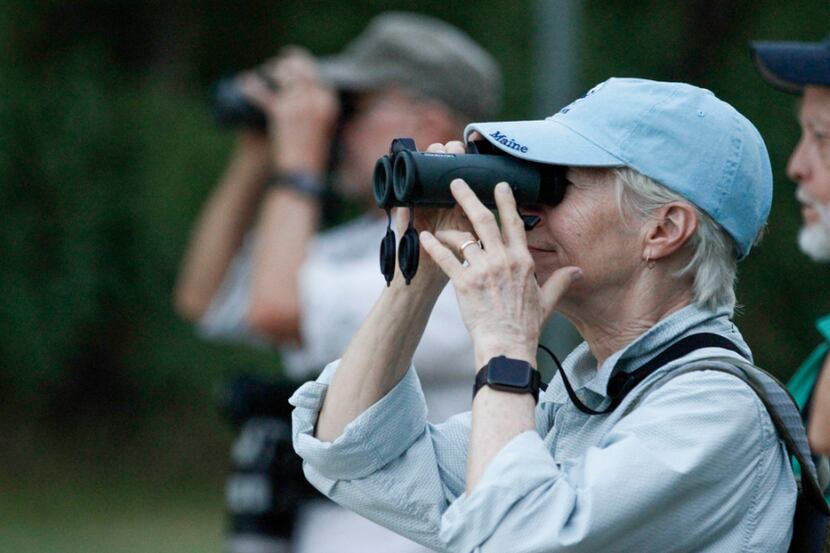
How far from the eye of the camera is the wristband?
4.00m

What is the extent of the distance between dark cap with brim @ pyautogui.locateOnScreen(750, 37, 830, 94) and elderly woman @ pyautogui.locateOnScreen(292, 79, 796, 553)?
103 centimetres

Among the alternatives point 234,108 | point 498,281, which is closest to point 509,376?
point 498,281

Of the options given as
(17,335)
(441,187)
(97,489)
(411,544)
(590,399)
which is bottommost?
(97,489)

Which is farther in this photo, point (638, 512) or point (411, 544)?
point (411, 544)

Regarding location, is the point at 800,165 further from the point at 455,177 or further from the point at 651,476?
the point at 651,476

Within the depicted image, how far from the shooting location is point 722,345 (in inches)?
78.7

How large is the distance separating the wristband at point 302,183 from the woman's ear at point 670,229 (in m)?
2.06

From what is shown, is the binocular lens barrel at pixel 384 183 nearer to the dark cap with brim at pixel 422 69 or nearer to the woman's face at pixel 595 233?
the woman's face at pixel 595 233

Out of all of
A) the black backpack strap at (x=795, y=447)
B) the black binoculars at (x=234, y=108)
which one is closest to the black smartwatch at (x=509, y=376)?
the black backpack strap at (x=795, y=447)

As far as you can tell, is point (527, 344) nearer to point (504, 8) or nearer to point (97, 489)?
point (504, 8)

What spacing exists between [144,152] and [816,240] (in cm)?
606

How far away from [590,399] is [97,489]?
7.21 meters

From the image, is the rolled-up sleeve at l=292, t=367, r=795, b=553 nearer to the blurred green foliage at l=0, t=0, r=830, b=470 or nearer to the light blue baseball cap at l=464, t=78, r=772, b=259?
the light blue baseball cap at l=464, t=78, r=772, b=259

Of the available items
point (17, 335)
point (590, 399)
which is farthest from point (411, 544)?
point (17, 335)
